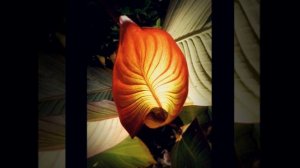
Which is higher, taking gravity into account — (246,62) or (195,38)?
(195,38)

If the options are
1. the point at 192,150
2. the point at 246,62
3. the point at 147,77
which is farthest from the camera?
the point at 147,77

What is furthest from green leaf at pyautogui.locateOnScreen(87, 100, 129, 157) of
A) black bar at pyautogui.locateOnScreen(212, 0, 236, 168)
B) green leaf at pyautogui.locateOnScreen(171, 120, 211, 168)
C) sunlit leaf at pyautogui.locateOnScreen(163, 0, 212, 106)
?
black bar at pyautogui.locateOnScreen(212, 0, 236, 168)

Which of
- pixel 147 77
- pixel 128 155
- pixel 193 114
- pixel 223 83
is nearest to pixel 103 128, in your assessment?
pixel 128 155

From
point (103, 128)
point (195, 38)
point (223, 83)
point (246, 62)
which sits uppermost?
point (195, 38)

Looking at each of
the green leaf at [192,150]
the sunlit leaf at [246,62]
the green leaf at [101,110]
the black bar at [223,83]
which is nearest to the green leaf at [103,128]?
the green leaf at [101,110]

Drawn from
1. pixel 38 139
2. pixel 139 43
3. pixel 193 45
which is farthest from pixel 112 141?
pixel 193 45

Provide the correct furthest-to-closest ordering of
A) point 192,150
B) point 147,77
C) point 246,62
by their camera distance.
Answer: point 147,77, point 192,150, point 246,62

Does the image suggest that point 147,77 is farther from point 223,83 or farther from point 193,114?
point 223,83

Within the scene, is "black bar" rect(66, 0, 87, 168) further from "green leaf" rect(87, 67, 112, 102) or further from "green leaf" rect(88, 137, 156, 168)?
"green leaf" rect(88, 137, 156, 168)

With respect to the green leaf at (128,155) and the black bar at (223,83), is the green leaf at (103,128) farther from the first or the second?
the black bar at (223,83)
